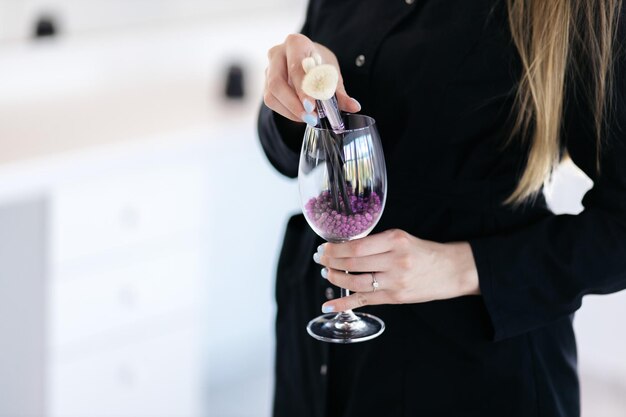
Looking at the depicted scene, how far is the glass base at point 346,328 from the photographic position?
3.36ft

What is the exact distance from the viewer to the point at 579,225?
1.06 meters

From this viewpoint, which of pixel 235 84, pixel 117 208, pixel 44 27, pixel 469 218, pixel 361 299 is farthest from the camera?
pixel 235 84

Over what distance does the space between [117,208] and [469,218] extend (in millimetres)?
1193

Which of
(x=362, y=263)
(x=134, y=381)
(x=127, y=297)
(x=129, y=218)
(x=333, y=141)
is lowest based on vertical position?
(x=134, y=381)

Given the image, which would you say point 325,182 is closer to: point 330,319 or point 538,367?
point 330,319

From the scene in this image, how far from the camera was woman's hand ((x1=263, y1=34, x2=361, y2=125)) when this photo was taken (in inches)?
37.6

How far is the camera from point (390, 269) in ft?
3.19

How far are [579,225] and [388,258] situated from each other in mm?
239

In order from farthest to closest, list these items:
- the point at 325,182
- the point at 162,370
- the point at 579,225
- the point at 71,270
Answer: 1. the point at 162,370
2. the point at 71,270
3. the point at 579,225
4. the point at 325,182

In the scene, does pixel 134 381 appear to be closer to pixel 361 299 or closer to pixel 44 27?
pixel 44 27

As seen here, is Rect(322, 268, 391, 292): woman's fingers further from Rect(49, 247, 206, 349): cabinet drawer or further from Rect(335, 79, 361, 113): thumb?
Rect(49, 247, 206, 349): cabinet drawer

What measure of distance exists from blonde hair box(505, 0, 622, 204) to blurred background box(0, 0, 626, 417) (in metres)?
0.71

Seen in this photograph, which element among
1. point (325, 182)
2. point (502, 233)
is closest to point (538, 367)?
point (502, 233)

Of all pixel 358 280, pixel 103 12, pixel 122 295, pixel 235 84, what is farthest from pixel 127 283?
pixel 358 280
